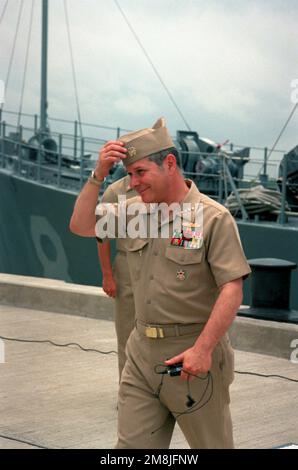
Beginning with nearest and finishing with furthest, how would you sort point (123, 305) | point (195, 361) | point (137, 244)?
point (195, 361), point (137, 244), point (123, 305)

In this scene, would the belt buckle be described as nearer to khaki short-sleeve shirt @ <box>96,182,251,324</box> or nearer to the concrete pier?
khaki short-sleeve shirt @ <box>96,182,251,324</box>

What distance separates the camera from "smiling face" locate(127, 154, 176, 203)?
3.98 metres

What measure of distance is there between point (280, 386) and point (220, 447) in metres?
3.71

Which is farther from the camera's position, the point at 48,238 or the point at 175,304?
the point at 48,238

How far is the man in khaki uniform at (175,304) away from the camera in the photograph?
156 inches

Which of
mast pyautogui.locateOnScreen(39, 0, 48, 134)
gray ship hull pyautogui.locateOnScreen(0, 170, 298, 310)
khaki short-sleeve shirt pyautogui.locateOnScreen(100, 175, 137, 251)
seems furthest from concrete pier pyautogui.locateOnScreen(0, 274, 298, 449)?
mast pyautogui.locateOnScreen(39, 0, 48, 134)

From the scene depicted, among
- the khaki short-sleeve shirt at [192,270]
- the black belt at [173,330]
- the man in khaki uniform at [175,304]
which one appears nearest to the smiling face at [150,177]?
the man in khaki uniform at [175,304]

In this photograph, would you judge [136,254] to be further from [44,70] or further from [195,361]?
[44,70]

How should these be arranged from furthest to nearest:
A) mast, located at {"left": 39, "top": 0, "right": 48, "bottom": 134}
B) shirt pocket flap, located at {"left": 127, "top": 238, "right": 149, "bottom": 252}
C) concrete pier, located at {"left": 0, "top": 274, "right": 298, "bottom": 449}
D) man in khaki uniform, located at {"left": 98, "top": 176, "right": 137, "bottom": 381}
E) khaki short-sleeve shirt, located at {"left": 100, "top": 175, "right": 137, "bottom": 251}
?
mast, located at {"left": 39, "top": 0, "right": 48, "bottom": 134} → concrete pier, located at {"left": 0, "top": 274, "right": 298, "bottom": 449} → man in khaki uniform, located at {"left": 98, "top": 176, "right": 137, "bottom": 381} → khaki short-sleeve shirt, located at {"left": 100, "top": 175, "right": 137, "bottom": 251} → shirt pocket flap, located at {"left": 127, "top": 238, "right": 149, "bottom": 252}

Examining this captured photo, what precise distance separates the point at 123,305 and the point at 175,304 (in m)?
2.17

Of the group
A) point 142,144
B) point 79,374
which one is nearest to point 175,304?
point 142,144

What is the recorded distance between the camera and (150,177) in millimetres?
3977

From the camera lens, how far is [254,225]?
1538 centimetres
